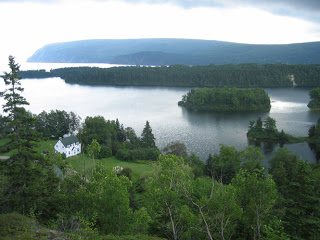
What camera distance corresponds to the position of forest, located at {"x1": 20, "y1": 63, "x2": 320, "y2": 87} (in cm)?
8531

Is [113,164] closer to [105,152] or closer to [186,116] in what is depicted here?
[105,152]

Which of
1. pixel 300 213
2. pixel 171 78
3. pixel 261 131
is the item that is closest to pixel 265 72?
pixel 171 78

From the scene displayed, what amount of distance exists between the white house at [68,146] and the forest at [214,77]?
6211 cm

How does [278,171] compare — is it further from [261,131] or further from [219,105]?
[219,105]

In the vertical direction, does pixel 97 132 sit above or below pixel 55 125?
below

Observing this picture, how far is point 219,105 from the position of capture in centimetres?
5719

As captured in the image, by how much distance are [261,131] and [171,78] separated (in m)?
62.0

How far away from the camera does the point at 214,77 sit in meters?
89.6

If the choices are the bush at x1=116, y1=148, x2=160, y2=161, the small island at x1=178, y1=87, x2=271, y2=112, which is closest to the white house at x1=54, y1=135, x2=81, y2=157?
the bush at x1=116, y1=148, x2=160, y2=161

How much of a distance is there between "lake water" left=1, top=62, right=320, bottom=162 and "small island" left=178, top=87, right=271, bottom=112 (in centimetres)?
252

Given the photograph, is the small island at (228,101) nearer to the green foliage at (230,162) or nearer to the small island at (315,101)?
the small island at (315,101)

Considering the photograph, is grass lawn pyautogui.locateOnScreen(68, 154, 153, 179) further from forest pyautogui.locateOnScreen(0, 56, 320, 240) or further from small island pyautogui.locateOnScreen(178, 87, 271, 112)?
small island pyautogui.locateOnScreen(178, 87, 271, 112)

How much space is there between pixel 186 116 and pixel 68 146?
25.3m

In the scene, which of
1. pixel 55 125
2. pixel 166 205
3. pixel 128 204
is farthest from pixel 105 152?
pixel 166 205
